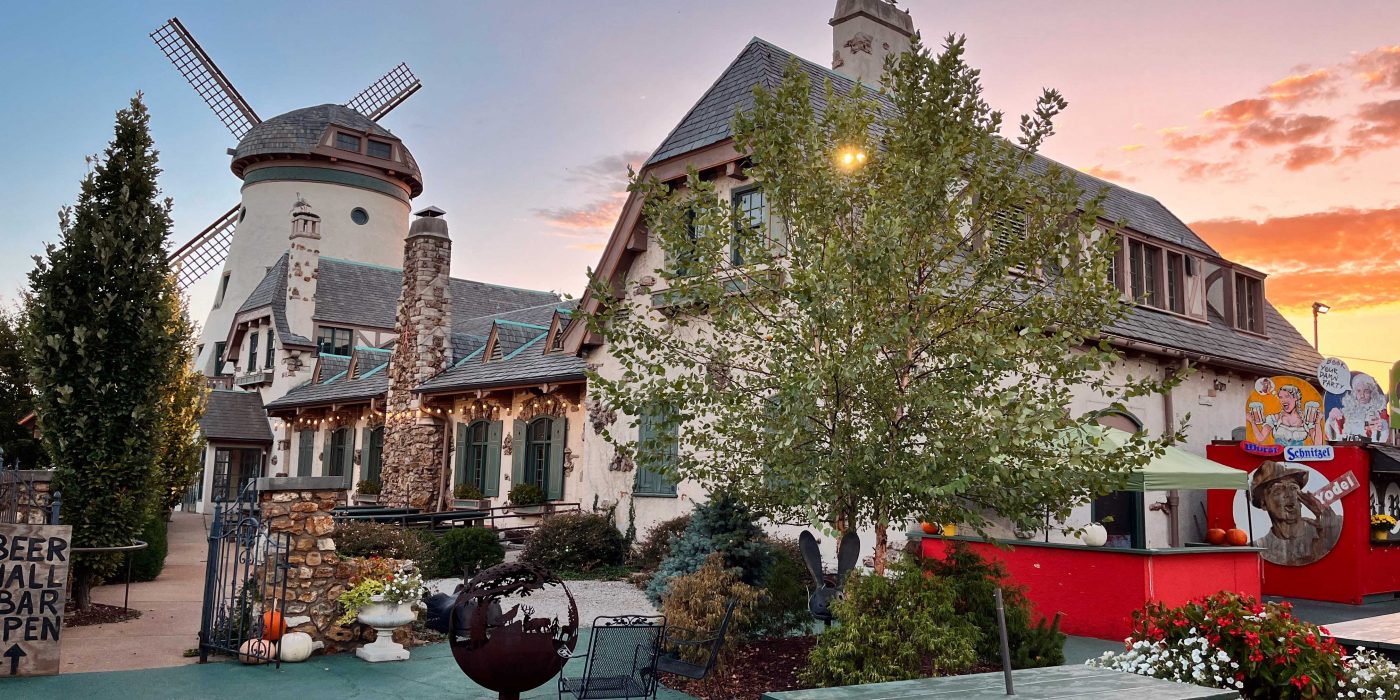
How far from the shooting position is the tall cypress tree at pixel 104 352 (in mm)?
12367

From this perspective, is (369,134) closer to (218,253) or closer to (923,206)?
(218,253)

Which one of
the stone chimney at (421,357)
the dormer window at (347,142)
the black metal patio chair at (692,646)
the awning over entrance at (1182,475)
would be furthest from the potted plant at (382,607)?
the dormer window at (347,142)

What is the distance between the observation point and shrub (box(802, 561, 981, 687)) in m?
7.46

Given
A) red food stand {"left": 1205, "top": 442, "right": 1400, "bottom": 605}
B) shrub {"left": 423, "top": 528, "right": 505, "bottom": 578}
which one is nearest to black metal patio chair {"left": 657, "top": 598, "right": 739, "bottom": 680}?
shrub {"left": 423, "top": 528, "right": 505, "bottom": 578}

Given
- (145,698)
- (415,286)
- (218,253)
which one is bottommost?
(145,698)

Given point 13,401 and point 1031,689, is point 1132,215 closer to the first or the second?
point 1031,689

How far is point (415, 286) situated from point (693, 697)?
16.9m

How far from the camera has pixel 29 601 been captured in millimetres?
8812

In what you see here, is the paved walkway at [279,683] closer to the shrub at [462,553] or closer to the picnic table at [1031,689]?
the picnic table at [1031,689]

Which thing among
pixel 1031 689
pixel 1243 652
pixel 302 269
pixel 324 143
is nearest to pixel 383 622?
pixel 1031 689

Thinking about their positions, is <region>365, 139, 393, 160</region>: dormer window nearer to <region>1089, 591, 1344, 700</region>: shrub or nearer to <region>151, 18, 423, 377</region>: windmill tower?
<region>151, 18, 423, 377</region>: windmill tower

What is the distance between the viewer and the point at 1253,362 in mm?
18594

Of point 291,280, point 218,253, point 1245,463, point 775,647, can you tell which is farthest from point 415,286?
point 218,253

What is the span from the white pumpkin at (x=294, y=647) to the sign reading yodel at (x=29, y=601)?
1.87m
